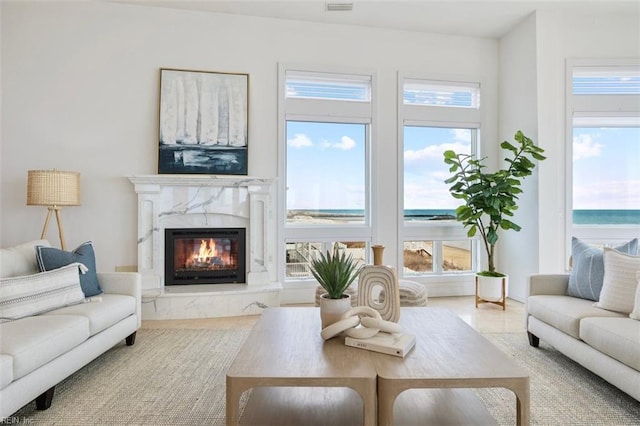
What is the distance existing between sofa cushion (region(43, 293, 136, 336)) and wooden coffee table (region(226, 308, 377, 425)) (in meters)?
1.16

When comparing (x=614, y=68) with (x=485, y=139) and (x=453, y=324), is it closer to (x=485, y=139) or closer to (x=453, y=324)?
(x=485, y=139)

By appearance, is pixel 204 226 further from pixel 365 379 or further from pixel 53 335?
pixel 365 379

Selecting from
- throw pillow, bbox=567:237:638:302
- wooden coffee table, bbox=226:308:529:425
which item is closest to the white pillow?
throw pillow, bbox=567:237:638:302

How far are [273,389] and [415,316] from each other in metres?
0.96

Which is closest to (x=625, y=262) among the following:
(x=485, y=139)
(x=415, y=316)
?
(x=415, y=316)

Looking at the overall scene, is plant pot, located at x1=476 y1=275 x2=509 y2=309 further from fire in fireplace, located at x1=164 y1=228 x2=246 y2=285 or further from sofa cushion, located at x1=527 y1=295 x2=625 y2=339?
fire in fireplace, located at x1=164 y1=228 x2=246 y2=285

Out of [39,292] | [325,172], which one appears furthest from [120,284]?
[325,172]

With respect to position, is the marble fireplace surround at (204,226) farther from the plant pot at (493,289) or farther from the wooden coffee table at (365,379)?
the plant pot at (493,289)

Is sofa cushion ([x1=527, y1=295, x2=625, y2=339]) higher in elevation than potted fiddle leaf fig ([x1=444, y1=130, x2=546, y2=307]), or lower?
lower

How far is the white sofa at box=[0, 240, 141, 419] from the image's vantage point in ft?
5.55

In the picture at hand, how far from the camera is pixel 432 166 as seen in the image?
461cm

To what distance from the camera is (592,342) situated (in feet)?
6.93

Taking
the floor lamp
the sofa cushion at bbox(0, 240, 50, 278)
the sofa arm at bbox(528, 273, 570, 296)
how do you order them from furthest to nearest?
the floor lamp < the sofa arm at bbox(528, 273, 570, 296) < the sofa cushion at bbox(0, 240, 50, 278)

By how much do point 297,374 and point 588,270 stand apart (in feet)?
7.68
